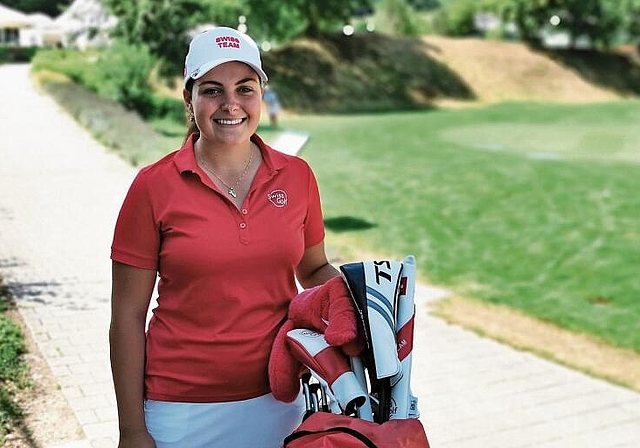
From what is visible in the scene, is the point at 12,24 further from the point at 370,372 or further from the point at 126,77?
the point at 370,372

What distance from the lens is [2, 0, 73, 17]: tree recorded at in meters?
24.9

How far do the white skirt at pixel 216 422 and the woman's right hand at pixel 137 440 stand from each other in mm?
29

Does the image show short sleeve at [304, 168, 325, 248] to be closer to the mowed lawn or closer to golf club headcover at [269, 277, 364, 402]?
golf club headcover at [269, 277, 364, 402]

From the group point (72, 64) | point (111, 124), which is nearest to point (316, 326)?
point (111, 124)

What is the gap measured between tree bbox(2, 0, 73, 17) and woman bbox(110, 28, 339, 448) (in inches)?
927

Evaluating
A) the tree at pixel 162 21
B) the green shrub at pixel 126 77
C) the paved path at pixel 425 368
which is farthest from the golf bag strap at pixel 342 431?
the tree at pixel 162 21

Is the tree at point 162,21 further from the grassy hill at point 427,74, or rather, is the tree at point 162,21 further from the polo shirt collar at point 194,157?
the polo shirt collar at point 194,157

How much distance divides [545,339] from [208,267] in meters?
6.39

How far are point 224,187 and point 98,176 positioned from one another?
12.3 m

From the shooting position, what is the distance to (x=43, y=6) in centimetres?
2588

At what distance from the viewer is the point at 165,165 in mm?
2289

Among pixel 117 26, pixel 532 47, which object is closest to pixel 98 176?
pixel 117 26

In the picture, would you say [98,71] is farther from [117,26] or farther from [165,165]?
[165,165]

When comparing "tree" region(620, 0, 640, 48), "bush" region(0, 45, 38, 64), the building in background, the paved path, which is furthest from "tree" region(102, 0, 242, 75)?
"tree" region(620, 0, 640, 48)
